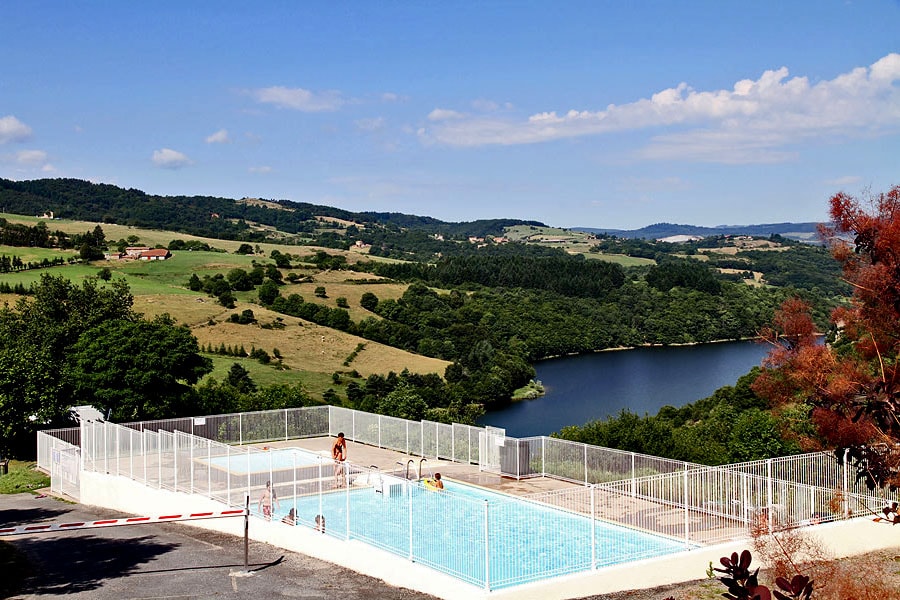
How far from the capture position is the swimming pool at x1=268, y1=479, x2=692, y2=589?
13953 mm

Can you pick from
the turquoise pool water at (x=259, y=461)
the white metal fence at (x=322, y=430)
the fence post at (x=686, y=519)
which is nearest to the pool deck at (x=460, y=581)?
the fence post at (x=686, y=519)

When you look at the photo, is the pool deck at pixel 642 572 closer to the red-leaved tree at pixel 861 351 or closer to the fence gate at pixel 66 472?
the red-leaved tree at pixel 861 351

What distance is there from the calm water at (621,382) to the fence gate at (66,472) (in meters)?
48.7

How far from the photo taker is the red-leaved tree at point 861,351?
11453mm

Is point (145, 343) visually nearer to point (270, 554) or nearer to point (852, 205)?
point (270, 554)

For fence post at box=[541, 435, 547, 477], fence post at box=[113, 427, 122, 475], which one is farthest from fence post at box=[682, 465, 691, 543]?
fence post at box=[113, 427, 122, 475]

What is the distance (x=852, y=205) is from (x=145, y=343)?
35250 mm

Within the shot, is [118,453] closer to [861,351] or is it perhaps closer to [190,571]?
[190,571]

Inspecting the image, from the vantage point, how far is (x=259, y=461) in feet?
69.1

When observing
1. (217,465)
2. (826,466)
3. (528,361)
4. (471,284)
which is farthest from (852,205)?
(471,284)

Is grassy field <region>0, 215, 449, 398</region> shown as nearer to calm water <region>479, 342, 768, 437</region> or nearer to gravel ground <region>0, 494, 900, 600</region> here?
calm water <region>479, 342, 768, 437</region>

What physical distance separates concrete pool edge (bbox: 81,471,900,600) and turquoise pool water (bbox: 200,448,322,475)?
2.92 feet

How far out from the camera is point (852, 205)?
1350cm

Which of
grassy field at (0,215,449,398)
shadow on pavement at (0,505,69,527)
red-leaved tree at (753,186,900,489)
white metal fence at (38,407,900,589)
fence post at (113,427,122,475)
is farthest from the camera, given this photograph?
grassy field at (0,215,449,398)
